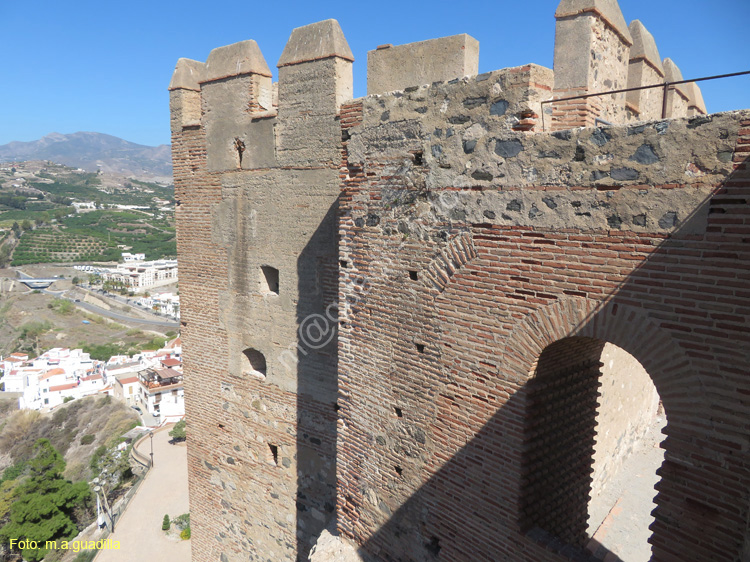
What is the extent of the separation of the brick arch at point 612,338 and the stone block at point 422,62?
3.14 m

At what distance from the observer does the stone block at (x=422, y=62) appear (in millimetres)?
5941

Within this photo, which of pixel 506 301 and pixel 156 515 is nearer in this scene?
pixel 506 301

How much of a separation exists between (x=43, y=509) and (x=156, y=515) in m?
8.86

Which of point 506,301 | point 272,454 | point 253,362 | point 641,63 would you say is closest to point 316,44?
point 506,301

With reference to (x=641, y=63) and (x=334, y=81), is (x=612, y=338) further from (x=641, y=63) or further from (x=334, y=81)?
(x=641, y=63)

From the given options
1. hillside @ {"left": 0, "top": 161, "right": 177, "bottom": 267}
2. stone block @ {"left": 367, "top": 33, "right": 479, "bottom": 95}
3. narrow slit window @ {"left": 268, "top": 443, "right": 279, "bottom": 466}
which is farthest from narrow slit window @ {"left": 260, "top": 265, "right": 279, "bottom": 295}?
hillside @ {"left": 0, "top": 161, "right": 177, "bottom": 267}

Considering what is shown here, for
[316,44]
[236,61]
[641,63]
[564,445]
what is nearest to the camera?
[564,445]

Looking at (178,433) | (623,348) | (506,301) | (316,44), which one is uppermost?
(316,44)

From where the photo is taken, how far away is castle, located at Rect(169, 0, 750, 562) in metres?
3.17

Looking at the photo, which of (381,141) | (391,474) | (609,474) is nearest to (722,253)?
(381,141)

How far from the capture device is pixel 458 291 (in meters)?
4.44

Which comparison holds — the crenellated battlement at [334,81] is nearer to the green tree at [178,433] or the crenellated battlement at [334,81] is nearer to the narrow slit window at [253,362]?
the narrow slit window at [253,362]

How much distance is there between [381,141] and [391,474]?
3.35 metres

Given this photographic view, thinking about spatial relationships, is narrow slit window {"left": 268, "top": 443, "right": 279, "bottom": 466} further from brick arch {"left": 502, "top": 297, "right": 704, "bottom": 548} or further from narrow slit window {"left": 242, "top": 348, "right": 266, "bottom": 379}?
brick arch {"left": 502, "top": 297, "right": 704, "bottom": 548}
